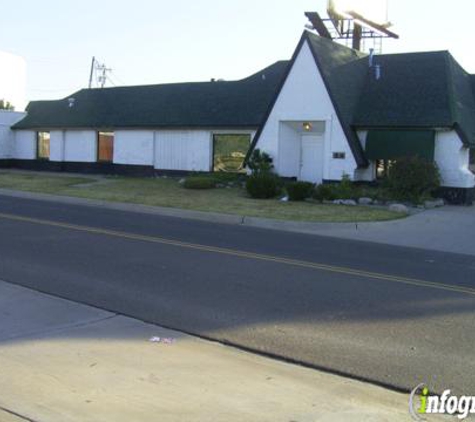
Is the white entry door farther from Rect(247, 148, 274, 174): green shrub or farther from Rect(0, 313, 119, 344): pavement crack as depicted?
Rect(0, 313, 119, 344): pavement crack

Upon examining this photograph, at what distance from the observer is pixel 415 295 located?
29.7ft

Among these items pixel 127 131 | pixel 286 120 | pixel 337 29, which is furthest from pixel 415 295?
pixel 337 29

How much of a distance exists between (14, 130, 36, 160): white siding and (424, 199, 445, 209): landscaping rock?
1016 inches

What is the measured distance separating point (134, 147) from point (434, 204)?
57.4 ft

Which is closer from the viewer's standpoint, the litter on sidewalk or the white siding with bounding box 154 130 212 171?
the litter on sidewalk

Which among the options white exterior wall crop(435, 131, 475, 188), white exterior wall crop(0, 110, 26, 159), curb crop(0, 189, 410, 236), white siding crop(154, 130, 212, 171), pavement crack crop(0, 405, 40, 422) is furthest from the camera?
white exterior wall crop(0, 110, 26, 159)

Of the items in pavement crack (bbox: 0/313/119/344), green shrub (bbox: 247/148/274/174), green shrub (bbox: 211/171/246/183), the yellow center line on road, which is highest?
green shrub (bbox: 247/148/274/174)

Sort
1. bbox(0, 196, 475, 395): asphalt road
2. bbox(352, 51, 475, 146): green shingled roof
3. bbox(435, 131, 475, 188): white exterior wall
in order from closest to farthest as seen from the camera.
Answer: bbox(0, 196, 475, 395): asphalt road → bbox(435, 131, 475, 188): white exterior wall → bbox(352, 51, 475, 146): green shingled roof

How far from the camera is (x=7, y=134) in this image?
41.3 meters

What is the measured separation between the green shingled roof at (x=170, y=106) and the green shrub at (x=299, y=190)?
7686 mm

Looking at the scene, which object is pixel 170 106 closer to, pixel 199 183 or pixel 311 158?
pixel 199 183

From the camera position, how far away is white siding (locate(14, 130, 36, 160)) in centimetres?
4097

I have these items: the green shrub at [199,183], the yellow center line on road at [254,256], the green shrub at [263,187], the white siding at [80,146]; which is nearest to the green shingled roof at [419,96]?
the green shrub at [263,187]

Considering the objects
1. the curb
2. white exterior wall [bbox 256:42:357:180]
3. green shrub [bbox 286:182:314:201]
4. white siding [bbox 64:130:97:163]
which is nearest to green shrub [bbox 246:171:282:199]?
green shrub [bbox 286:182:314:201]
